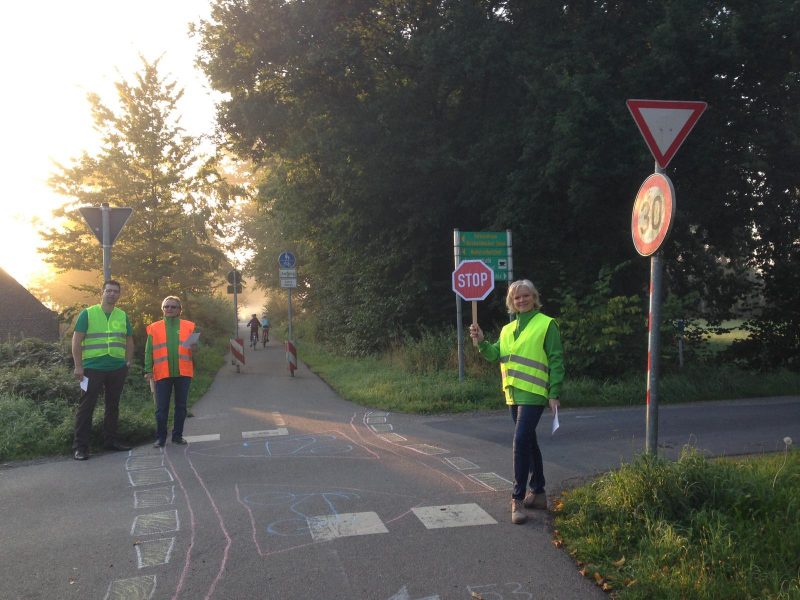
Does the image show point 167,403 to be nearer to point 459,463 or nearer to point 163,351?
point 163,351

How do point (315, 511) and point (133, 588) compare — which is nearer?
point (133, 588)

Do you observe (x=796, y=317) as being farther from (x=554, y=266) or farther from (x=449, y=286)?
(x=449, y=286)

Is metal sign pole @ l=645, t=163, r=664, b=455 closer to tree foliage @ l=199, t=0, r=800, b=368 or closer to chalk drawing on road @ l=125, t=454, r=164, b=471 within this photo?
chalk drawing on road @ l=125, t=454, r=164, b=471

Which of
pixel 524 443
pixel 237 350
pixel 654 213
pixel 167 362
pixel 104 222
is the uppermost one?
pixel 104 222

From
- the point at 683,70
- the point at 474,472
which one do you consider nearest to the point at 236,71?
the point at 683,70

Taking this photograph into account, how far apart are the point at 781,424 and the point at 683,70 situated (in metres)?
8.29

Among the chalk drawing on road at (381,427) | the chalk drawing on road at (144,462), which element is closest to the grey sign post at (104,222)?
the chalk drawing on road at (144,462)

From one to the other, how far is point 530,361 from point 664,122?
2116mm

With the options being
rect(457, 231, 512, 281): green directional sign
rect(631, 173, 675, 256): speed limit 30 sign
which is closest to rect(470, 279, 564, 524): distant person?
rect(631, 173, 675, 256): speed limit 30 sign

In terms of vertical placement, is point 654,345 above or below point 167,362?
above

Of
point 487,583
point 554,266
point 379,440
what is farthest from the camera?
point 554,266

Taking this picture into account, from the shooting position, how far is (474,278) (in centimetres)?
1301

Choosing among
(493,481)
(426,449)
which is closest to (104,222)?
(426,449)

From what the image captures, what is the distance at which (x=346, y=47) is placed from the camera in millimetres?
16328
